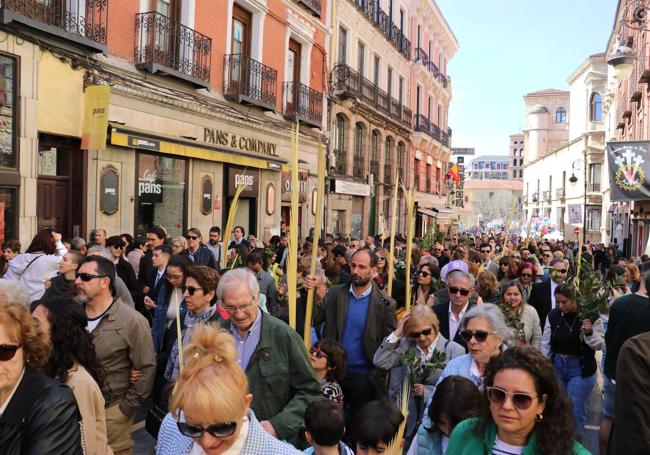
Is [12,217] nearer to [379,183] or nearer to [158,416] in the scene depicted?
[158,416]

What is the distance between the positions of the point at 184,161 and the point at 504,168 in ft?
487

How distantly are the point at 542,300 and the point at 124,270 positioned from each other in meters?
4.88

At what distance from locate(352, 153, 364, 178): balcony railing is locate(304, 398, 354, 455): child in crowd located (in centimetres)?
2233

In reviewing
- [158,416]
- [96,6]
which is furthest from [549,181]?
[158,416]

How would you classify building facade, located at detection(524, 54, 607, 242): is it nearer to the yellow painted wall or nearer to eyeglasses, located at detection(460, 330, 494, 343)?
the yellow painted wall

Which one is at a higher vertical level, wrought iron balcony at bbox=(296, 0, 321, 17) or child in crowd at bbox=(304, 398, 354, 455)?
wrought iron balcony at bbox=(296, 0, 321, 17)

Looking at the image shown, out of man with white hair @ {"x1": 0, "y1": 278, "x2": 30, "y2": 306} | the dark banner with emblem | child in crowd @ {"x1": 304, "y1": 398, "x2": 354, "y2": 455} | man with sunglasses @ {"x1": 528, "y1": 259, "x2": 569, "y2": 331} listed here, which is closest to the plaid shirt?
child in crowd @ {"x1": 304, "y1": 398, "x2": 354, "y2": 455}

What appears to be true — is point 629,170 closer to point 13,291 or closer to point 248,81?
point 248,81

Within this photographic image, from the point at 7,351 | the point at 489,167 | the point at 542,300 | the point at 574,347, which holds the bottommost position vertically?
the point at 574,347

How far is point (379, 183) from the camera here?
93.3 feet

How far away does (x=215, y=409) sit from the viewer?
2.11m

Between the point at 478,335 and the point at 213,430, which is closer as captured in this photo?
the point at 213,430

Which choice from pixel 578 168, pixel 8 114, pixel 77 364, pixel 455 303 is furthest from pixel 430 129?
pixel 77 364

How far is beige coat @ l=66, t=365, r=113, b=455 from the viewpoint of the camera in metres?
2.90
